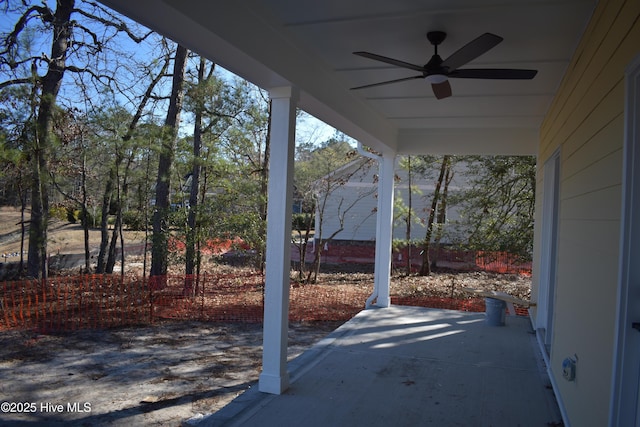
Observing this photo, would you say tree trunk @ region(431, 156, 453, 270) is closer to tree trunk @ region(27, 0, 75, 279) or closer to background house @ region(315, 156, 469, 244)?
background house @ region(315, 156, 469, 244)

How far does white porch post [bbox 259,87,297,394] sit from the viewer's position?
3596mm

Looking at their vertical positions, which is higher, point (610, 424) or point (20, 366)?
point (610, 424)

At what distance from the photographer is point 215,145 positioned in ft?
36.6

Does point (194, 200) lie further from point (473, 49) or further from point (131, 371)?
point (473, 49)

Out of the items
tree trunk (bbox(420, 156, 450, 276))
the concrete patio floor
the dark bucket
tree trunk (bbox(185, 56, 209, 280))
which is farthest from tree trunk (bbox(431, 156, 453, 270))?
the concrete patio floor

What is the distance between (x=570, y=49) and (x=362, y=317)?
4015 millimetres

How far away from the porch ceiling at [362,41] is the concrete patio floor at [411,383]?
7.63ft

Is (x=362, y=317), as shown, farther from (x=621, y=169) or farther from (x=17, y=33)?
(x=17, y=33)

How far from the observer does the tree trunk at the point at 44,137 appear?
357 inches

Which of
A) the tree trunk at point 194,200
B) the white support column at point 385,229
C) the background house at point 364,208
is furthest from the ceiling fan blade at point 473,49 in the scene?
the background house at point 364,208

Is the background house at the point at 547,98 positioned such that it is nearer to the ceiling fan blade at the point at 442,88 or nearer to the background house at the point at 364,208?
the ceiling fan blade at the point at 442,88

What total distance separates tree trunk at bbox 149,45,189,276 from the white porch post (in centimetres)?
677

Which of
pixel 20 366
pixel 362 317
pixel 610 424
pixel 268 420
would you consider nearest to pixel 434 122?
pixel 362 317

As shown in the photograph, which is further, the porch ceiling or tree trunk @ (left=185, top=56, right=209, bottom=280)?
tree trunk @ (left=185, top=56, right=209, bottom=280)
